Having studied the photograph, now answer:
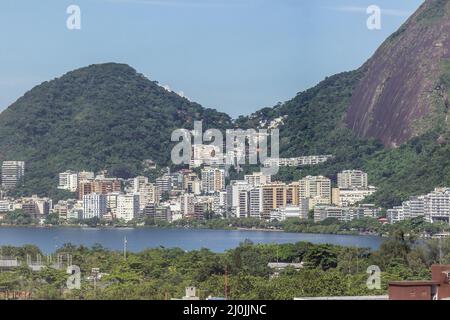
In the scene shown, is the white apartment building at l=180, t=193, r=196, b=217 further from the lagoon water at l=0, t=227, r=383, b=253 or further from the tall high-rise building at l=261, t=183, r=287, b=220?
the tall high-rise building at l=261, t=183, r=287, b=220

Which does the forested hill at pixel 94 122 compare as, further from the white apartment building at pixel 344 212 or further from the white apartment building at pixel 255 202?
the white apartment building at pixel 344 212

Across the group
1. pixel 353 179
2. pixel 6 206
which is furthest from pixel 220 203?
pixel 6 206

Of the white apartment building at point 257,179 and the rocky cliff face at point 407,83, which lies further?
the rocky cliff face at point 407,83

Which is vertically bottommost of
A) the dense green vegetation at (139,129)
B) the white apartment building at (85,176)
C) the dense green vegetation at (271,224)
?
the dense green vegetation at (271,224)

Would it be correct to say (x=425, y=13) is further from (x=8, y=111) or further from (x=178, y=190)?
(x=8, y=111)

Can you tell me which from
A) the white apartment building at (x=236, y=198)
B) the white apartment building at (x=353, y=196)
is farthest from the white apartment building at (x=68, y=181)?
the white apartment building at (x=353, y=196)
